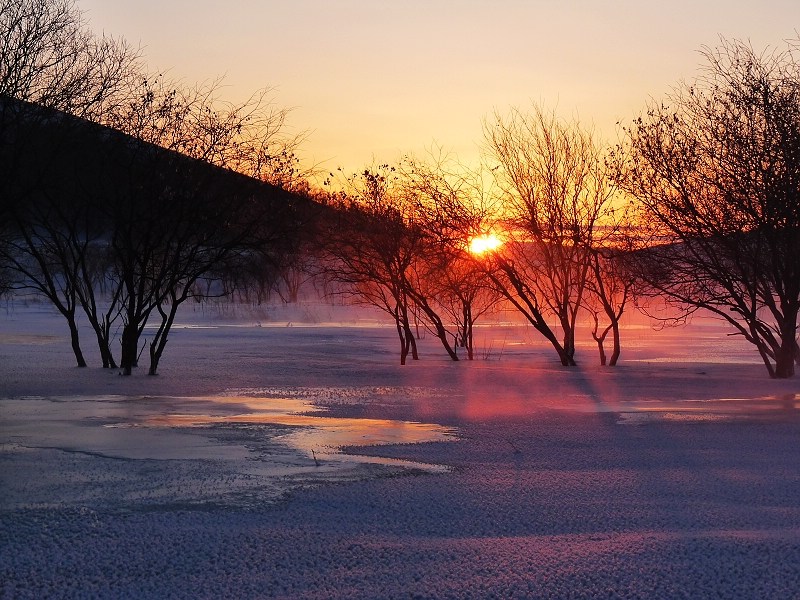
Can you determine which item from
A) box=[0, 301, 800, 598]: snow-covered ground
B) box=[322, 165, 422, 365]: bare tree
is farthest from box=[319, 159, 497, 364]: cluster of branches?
box=[0, 301, 800, 598]: snow-covered ground

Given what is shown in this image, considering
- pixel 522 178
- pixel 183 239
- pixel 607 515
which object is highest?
pixel 522 178

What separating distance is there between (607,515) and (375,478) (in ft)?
6.86

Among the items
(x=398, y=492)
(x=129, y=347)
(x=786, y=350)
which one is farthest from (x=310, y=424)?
(x=786, y=350)

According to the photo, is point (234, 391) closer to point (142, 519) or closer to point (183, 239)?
point (183, 239)

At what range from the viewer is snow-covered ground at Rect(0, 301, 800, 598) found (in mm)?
5133

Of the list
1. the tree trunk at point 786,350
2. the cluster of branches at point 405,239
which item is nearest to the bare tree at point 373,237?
the cluster of branches at point 405,239

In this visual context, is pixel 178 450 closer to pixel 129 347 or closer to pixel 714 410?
pixel 714 410

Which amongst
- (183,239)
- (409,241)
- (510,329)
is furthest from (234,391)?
(510,329)

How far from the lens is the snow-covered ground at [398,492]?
16.8 feet

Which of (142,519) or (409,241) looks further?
(409,241)

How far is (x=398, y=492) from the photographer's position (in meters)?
7.36

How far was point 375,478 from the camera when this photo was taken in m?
7.93

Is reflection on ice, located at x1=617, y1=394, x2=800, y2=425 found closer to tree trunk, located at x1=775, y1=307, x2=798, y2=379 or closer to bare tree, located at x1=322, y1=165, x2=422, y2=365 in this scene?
tree trunk, located at x1=775, y1=307, x2=798, y2=379

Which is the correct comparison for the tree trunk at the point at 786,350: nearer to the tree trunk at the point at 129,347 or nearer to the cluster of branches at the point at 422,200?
the cluster of branches at the point at 422,200
